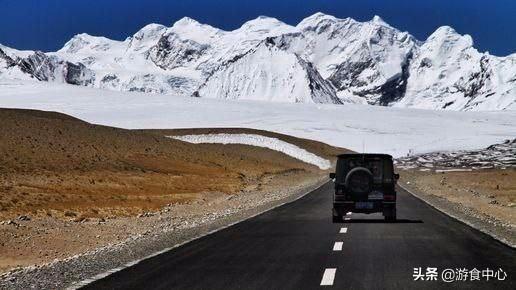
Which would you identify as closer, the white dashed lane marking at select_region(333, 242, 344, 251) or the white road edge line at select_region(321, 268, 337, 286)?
the white road edge line at select_region(321, 268, 337, 286)

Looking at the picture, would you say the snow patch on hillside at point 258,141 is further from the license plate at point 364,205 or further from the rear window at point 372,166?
the license plate at point 364,205

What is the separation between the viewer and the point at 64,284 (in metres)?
13.6

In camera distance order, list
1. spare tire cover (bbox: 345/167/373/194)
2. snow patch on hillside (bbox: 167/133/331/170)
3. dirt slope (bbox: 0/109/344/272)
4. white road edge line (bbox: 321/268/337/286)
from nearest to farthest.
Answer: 1. white road edge line (bbox: 321/268/337/286)
2. spare tire cover (bbox: 345/167/373/194)
3. dirt slope (bbox: 0/109/344/272)
4. snow patch on hillside (bbox: 167/133/331/170)

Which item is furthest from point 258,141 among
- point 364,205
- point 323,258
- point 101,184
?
point 323,258

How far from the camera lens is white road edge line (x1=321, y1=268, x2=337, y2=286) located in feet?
42.5

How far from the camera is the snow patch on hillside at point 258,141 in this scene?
417 feet

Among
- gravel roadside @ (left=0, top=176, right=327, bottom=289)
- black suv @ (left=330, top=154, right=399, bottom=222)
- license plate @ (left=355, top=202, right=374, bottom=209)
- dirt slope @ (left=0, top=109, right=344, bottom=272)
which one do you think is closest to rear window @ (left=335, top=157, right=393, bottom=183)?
black suv @ (left=330, top=154, right=399, bottom=222)

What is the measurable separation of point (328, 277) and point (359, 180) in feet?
41.4

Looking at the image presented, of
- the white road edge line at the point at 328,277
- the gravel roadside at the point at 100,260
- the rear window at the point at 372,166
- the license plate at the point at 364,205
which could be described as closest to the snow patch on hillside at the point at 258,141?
the gravel roadside at the point at 100,260

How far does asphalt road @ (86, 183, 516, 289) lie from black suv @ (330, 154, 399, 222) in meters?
0.66

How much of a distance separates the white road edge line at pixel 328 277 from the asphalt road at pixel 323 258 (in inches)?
0.7

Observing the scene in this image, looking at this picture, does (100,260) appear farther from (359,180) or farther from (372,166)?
(372,166)

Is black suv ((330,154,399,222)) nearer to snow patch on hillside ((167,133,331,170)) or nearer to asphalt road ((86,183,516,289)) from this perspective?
asphalt road ((86,183,516,289))

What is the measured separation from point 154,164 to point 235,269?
2715 inches
